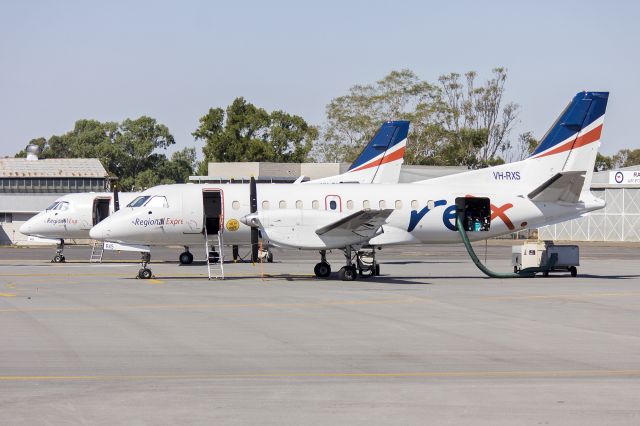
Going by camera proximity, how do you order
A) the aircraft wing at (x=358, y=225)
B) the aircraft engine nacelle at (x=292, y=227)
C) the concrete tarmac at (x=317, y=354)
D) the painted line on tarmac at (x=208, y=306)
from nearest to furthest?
the concrete tarmac at (x=317, y=354)
the painted line on tarmac at (x=208, y=306)
the aircraft wing at (x=358, y=225)
the aircraft engine nacelle at (x=292, y=227)

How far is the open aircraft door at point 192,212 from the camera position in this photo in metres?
30.1

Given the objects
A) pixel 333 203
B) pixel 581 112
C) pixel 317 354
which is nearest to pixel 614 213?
pixel 581 112

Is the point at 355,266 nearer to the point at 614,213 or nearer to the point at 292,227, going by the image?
the point at 292,227

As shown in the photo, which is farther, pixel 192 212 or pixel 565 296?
pixel 192 212

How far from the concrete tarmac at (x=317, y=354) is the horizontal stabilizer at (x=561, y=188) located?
14.6ft

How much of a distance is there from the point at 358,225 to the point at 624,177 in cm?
5387

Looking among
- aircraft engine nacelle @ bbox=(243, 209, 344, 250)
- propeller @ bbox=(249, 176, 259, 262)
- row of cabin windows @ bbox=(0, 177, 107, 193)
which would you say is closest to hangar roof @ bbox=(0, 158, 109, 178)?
row of cabin windows @ bbox=(0, 177, 107, 193)

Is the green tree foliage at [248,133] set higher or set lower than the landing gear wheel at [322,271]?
higher

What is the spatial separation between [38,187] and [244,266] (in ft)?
157

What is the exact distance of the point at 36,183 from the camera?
79.2 metres

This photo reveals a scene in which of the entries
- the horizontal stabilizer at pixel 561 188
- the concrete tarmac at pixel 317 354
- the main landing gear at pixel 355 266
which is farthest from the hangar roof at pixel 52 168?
the horizontal stabilizer at pixel 561 188

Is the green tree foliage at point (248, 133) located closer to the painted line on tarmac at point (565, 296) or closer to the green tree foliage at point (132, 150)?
the green tree foliage at point (132, 150)

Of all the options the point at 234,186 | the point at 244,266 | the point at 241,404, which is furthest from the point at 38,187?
the point at 241,404

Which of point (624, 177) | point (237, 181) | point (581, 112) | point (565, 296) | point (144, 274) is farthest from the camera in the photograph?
point (237, 181)
